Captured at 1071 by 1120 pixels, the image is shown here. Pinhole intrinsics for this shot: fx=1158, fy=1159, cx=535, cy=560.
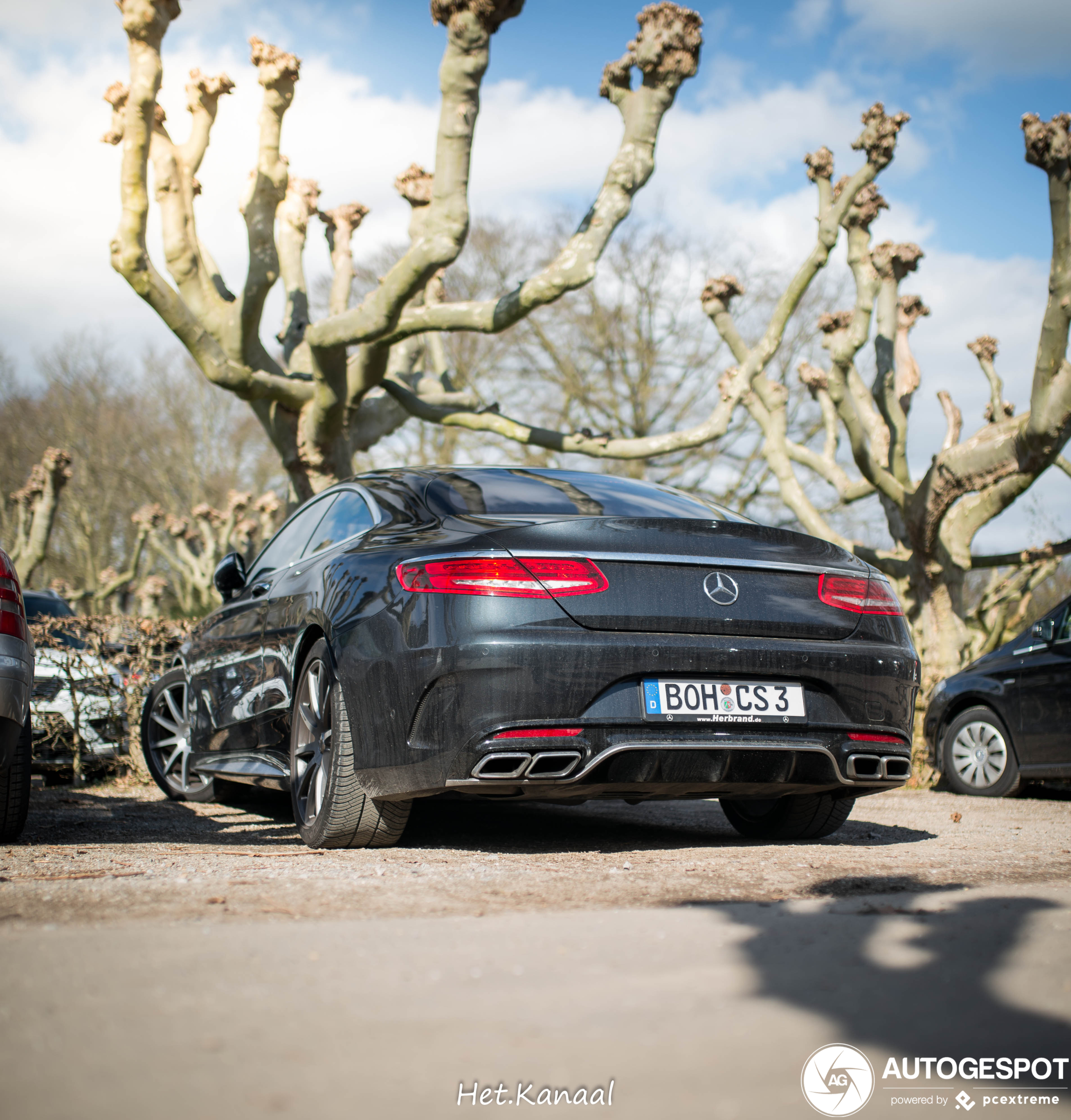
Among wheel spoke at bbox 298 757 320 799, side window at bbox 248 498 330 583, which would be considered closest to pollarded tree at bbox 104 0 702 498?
side window at bbox 248 498 330 583

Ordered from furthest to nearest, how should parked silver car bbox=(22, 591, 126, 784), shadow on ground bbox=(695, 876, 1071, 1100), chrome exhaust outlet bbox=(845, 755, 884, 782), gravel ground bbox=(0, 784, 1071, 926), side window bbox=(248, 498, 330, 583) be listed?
1. parked silver car bbox=(22, 591, 126, 784)
2. side window bbox=(248, 498, 330, 583)
3. chrome exhaust outlet bbox=(845, 755, 884, 782)
4. gravel ground bbox=(0, 784, 1071, 926)
5. shadow on ground bbox=(695, 876, 1071, 1100)

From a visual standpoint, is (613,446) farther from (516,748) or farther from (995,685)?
(516,748)

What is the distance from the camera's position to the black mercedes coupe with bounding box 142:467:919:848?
3598 millimetres

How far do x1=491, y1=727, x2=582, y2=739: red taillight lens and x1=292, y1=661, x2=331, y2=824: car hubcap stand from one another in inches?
34.7

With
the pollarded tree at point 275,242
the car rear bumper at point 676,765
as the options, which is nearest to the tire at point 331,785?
the car rear bumper at point 676,765

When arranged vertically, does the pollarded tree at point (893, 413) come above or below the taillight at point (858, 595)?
above

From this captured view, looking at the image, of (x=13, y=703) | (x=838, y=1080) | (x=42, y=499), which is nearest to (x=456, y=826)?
(x=13, y=703)

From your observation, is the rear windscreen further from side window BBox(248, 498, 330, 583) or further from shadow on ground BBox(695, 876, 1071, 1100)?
shadow on ground BBox(695, 876, 1071, 1100)

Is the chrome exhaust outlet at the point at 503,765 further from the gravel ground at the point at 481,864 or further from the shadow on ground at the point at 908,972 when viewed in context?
the shadow on ground at the point at 908,972

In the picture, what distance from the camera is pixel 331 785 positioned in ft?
13.3

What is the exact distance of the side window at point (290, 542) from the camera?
5438 mm

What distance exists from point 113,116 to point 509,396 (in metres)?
15.4

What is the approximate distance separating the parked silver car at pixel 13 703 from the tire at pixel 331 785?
1.01m

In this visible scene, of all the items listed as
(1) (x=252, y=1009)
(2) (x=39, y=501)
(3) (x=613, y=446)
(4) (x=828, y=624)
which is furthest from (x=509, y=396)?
(1) (x=252, y=1009)
